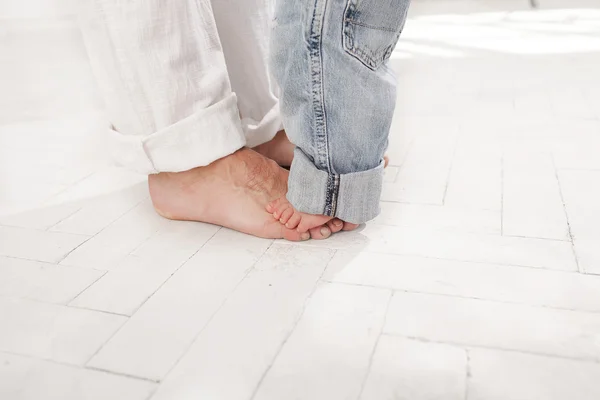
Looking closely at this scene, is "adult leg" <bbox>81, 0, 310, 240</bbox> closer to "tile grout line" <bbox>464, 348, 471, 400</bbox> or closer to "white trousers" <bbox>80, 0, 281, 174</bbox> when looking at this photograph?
"white trousers" <bbox>80, 0, 281, 174</bbox>

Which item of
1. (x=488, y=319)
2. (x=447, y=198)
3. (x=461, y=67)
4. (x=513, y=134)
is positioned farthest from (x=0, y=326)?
(x=461, y=67)

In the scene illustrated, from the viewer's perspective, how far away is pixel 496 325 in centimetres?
69

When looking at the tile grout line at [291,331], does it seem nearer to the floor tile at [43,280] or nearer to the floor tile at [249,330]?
the floor tile at [249,330]

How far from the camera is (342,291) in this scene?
775 millimetres

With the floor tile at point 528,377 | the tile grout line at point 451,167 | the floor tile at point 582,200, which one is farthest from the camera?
the tile grout line at point 451,167

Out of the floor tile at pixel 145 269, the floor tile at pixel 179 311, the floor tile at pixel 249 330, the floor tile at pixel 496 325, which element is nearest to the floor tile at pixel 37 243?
the floor tile at pixel 145 269

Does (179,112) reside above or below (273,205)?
above

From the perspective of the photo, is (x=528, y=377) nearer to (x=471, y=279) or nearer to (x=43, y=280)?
(x=471, y=279)

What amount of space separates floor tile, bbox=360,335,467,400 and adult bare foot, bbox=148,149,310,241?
33 centimetres

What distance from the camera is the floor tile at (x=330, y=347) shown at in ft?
2.00

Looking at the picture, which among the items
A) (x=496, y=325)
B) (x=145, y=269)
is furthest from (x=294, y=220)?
(x=496, y=325)

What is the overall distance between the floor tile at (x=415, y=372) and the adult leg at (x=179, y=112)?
0.31 meters

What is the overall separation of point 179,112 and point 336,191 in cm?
28

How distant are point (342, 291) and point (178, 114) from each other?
39 centimetres
